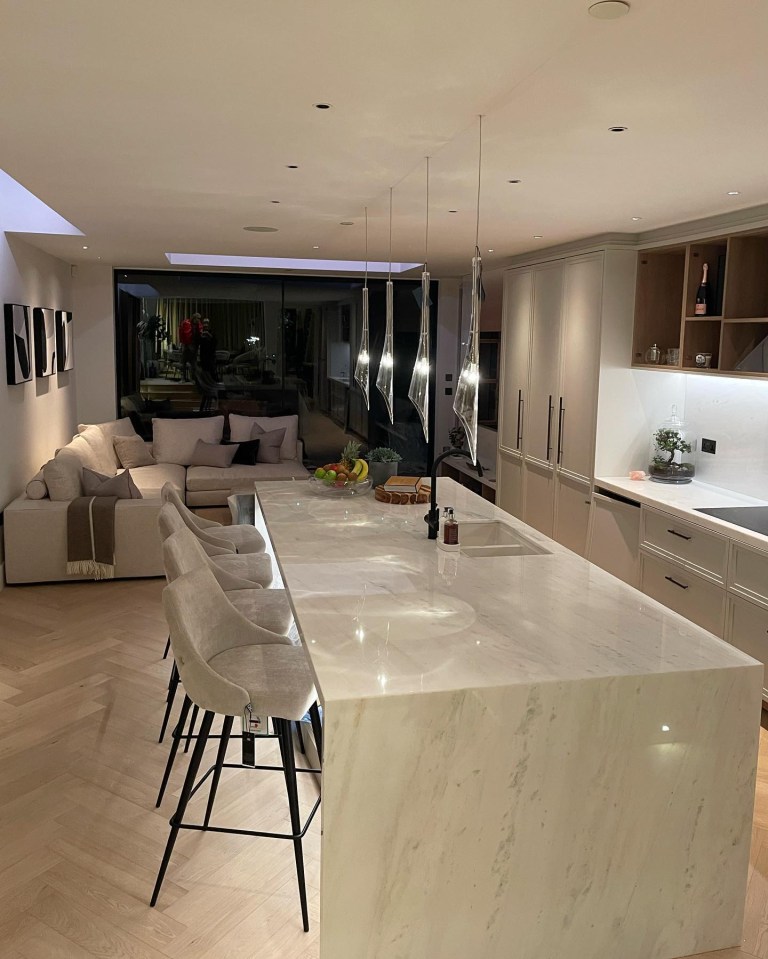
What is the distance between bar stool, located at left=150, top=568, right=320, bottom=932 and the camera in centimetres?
253

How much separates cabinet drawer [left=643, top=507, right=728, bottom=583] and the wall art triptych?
4.34 metres

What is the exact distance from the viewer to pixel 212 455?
8.73 metres

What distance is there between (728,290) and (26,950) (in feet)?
14.4

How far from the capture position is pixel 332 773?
2.08m

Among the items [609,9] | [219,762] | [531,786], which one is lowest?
[219,762]

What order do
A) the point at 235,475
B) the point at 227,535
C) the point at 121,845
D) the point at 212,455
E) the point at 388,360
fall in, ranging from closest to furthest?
1. the point at 121,845
2. the point at 388,360
3. the point at 227,535
4. the point at 235,475
5. the point at 212,455

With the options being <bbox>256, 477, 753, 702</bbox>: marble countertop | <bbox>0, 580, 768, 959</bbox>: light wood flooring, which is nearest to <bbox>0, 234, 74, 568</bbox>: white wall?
<bbox>0, 580, 768, 959</bbox>: light wood flooring

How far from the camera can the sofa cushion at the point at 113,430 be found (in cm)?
825

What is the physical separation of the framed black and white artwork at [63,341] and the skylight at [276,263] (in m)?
1.16

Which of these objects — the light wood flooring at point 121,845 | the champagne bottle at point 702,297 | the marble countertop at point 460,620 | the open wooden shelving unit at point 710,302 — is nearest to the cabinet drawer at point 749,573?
the light wood flooring at point 121,845

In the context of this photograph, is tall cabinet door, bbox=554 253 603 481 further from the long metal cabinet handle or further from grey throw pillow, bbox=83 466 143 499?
grey throw pillow, bbox=83 466 143 499

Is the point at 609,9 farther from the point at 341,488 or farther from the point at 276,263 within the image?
the point at 276,263

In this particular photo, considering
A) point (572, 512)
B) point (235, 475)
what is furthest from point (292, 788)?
point (235, 475)

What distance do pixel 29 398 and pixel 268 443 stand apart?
301 cm
